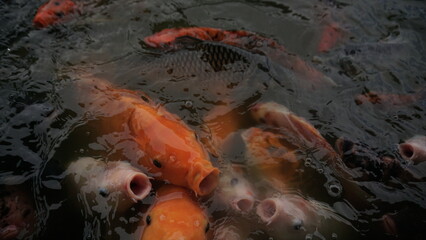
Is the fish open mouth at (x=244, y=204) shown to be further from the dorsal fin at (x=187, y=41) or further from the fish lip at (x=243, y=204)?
the dorsal fin at (x=187, y=41)

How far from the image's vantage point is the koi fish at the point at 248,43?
13.4ft

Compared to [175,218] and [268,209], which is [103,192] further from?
[268,209]

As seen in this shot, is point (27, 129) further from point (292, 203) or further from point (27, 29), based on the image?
point (292, 203)

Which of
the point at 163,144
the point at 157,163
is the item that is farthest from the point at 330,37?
the point at 157,163

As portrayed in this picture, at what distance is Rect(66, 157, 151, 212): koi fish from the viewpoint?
104 inches

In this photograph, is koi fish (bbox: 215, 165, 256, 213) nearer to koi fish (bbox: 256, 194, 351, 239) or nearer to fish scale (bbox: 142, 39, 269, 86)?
koi fish (bbox: 256, 194, 351, 239)

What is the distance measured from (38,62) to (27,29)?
0.74 meters

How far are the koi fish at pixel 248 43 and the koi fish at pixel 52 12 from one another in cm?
116

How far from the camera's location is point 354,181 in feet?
10.2

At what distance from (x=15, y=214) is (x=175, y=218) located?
3.99 ft

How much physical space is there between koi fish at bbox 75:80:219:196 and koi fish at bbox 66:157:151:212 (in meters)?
0.20

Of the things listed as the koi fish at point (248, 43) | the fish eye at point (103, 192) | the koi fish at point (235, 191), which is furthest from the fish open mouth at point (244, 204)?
the koi fish at point (248, 43)

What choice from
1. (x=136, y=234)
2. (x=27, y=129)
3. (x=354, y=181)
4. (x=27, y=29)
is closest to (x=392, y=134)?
(x=354, y=181)

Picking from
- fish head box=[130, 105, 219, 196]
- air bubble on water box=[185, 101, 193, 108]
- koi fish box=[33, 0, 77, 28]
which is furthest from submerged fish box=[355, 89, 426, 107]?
koi fish box=[33, 0, 77, 28]
